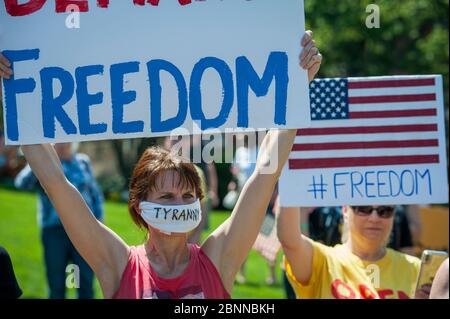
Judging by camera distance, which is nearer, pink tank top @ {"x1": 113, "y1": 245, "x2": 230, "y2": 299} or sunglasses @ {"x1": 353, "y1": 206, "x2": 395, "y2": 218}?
pink tank top @ {"x1": 113, "y1": 245, "x2": 230, "y2": 299}

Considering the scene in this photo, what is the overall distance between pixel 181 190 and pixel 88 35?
87 centimetres

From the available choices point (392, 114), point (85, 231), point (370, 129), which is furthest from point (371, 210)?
point (85, 231)

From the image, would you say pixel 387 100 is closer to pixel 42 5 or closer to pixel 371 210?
pixel 371 210

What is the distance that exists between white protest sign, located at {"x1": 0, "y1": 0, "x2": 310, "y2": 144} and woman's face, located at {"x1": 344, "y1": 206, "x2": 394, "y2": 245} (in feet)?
3.92

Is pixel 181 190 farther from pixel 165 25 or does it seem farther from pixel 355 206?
pixel 355 206

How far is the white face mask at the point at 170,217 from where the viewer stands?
350cm

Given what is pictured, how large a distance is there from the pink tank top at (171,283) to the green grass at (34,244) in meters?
1.36

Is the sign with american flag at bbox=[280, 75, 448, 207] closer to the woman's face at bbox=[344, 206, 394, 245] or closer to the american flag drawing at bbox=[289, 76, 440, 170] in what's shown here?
the american flag drawing at bbox=[289, 76, 440, 170]

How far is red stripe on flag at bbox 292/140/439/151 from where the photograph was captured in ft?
15.5

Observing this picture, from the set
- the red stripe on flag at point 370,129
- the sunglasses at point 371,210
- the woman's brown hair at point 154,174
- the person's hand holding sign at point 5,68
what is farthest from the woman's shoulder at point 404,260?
the person's hand holding sign at point 5,68

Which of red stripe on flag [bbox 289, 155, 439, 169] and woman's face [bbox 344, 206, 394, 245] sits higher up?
red stripe on flag [bbox 289, 155, 439, 169]

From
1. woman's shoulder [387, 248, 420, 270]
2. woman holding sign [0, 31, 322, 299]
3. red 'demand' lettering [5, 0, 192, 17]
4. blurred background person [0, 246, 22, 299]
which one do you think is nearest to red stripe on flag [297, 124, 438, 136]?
woman's shoulder [387, 248, 420, 270]
